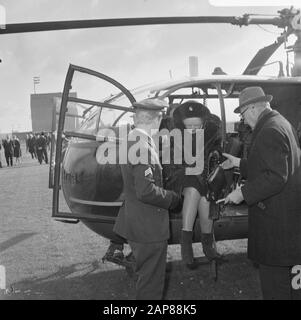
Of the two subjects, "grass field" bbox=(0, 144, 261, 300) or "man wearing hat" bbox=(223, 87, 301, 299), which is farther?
"grass field" bbox=(0, 144, 261, 300)

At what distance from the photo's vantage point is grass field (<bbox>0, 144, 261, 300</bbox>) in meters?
4.35

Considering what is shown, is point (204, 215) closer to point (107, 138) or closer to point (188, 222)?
point (188, 222)

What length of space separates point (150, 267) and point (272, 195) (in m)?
0.99

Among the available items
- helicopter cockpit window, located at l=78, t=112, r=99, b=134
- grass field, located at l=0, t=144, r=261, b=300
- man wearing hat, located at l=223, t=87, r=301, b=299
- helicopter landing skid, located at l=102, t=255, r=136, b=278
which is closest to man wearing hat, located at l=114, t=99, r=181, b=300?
man wearing hat, located at l=223, t=87, r=301, b=299

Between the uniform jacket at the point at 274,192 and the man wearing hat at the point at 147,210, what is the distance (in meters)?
0.59

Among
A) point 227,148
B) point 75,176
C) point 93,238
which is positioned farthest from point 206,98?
point 93,238

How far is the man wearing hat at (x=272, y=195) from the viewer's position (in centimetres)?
289

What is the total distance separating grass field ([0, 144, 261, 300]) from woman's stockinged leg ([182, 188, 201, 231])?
727 millimetres

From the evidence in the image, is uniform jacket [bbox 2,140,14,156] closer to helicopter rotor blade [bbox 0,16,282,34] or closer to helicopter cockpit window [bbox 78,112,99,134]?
helicopter cockpit window [bbox 78,112,99,134]

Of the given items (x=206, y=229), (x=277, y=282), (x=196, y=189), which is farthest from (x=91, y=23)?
(x=277, y=282)

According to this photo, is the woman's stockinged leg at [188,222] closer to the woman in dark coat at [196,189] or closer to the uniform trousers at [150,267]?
the woman in dark coat at [196,189]
